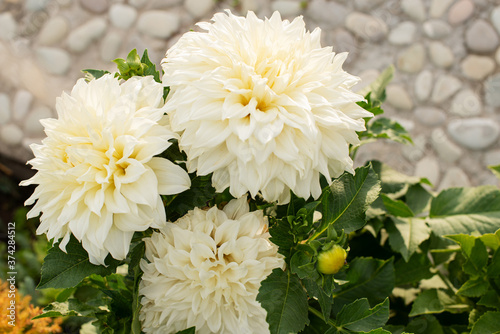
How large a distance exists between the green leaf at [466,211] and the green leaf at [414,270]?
2.4 inches

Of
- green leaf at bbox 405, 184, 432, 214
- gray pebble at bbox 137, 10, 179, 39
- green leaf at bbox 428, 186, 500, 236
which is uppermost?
green leaf at bbox 428, 186, 500, 236

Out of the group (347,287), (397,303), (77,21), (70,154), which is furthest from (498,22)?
(70,154)

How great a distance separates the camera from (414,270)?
91 centimetres

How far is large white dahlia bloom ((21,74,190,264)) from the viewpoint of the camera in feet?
1.81

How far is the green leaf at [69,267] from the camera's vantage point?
60 centimetres

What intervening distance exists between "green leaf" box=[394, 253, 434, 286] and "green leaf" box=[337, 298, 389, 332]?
0.97 ft

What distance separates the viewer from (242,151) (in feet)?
1.73

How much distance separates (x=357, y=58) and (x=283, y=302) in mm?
1626

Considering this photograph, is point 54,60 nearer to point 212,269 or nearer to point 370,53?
point 370,53

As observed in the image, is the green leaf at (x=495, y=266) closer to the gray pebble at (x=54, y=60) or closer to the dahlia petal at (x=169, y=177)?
the dahlia petal at (x=169, y=177)

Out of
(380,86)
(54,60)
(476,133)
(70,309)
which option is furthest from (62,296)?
(476,133)

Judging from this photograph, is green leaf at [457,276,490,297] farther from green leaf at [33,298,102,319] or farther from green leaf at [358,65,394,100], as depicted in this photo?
green leaf at [33,298,102,319]

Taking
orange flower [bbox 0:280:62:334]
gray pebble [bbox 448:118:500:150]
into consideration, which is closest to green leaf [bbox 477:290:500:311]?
orange flower [bbox 0:280:62:334]

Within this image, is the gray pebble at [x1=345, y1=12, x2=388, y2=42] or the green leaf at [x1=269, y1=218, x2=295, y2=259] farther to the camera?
the gray pebble at [x1=345, y1=12, x2=388, y2=42]
